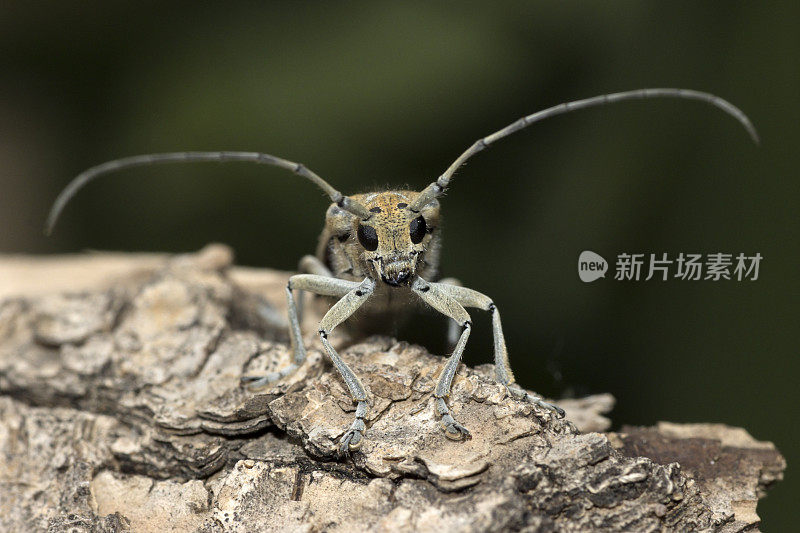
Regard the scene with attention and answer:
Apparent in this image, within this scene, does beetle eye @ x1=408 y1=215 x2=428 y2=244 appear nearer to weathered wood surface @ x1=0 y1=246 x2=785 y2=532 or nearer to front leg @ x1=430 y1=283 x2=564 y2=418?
front leg @ x1=430 y1=283 x2=564 y2=418

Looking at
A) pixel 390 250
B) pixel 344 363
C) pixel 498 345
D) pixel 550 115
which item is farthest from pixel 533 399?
pixel 550 115

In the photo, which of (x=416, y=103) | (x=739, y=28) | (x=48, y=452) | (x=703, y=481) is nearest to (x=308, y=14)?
(x=416, y=103)

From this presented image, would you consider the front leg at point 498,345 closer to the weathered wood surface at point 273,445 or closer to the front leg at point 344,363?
the weathered wood surface at point 273,445

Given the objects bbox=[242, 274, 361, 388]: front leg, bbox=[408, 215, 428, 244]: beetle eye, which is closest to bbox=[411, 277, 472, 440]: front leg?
bbox=[408, 215, 428, 244]: beetle eye

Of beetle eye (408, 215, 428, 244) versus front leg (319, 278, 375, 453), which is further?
beetle eye (408, 215, 428, 244)

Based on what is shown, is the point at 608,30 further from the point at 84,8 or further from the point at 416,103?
the point at 84,8

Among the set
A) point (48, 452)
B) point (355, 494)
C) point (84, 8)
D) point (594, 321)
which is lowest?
point (48, 452)
